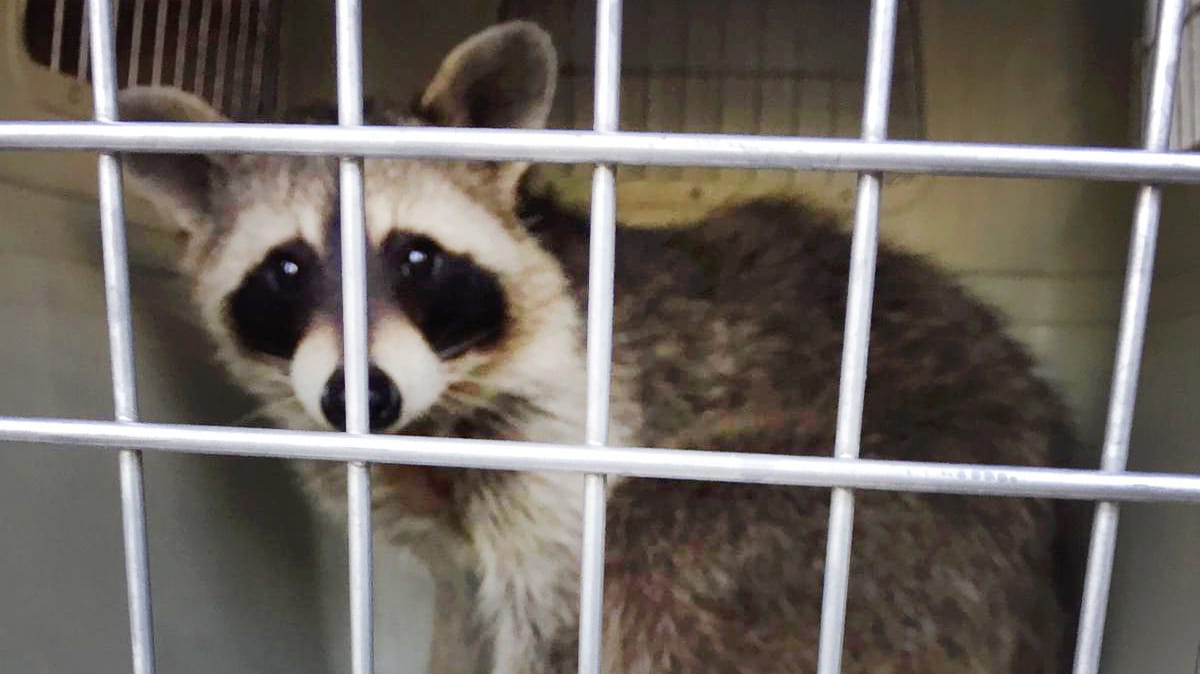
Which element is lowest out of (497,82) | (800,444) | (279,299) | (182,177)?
(800,444)

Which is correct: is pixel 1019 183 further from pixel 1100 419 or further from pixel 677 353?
pixel 677 353

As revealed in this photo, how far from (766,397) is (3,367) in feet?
2.46

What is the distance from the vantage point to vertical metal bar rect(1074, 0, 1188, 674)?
50cm

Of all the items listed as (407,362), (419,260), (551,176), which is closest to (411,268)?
(419,260)

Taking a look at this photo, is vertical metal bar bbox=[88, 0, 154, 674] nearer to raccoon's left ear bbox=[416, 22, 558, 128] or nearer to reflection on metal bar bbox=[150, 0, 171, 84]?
raccoon's left ear bbox=[416, 22, 558, 128]

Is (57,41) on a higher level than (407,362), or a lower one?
higher

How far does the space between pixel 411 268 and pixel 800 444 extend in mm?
449

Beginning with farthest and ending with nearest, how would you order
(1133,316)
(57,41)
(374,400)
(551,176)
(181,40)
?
1. (551,176)
2. (181,40)
3. (57,41)
4. (374,400)
5. (1133,316)

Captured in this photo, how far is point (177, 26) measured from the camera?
3.94ft

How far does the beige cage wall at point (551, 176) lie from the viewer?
0.88 meters

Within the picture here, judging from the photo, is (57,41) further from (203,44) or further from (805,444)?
(805,444)

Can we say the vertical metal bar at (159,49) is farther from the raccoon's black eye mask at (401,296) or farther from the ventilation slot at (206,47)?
the raccoon's black eye mask at (401,296)

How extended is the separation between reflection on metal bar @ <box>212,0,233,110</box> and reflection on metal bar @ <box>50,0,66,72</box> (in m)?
0.23

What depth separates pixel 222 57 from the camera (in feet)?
4.08
